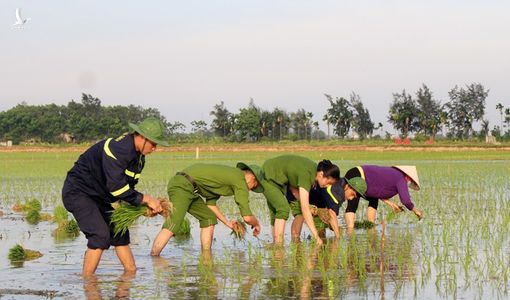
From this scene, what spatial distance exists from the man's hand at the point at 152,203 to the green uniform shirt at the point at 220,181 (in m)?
0.95

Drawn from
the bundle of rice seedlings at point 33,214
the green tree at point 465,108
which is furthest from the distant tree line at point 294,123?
the bundle of rice seedlings at point 33,214

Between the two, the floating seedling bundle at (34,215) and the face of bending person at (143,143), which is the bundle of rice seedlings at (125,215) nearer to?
the face of bending person at (143,143)

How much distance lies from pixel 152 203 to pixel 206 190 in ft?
4.05

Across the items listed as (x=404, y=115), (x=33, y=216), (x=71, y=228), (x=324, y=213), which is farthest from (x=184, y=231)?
(x=404, y=115)

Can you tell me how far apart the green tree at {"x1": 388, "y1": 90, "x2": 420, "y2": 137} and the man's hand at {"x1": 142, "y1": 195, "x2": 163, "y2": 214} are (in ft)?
221

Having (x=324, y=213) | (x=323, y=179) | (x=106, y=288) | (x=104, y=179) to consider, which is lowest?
(x=106, y=288)

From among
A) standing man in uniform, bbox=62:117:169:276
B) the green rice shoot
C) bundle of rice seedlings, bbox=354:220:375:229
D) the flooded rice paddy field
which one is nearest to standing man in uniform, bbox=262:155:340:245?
the flooded rice paddy field

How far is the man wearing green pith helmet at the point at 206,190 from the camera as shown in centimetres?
795

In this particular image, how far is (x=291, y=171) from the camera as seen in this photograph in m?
8.81

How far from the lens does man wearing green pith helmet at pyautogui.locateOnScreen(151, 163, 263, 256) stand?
26.1 feet

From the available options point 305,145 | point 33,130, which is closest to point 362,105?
point 305,145

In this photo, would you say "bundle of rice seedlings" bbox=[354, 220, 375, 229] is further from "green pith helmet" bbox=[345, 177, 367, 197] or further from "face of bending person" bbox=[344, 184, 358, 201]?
"green pith helmet" bbox=[345, 177, 367, 197]

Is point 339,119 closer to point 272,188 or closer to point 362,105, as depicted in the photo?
point 362,105

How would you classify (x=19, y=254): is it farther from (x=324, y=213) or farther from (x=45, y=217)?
(x=45, y=217)
